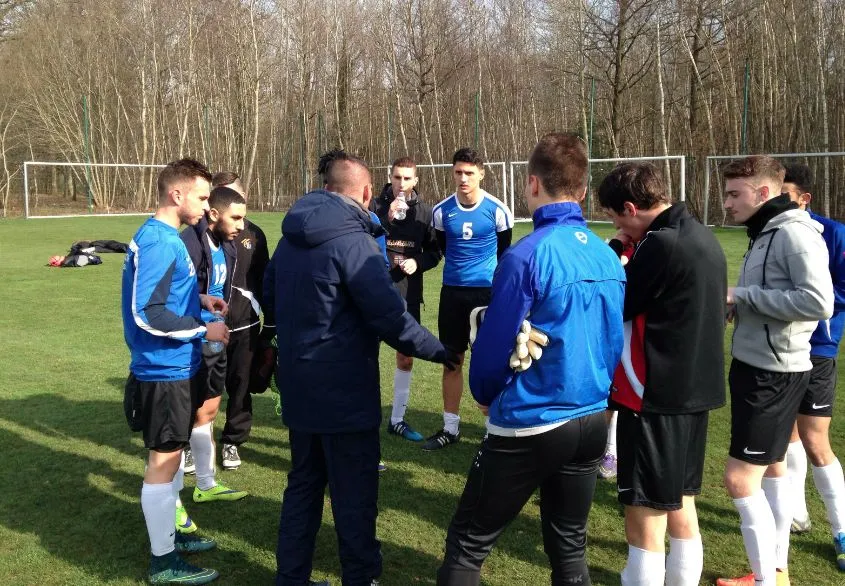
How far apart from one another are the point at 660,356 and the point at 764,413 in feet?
2.74

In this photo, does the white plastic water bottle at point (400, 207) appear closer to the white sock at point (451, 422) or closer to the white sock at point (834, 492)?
the white sock at point (451, 422)

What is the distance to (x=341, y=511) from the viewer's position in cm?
316

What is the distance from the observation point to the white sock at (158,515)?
3.45m

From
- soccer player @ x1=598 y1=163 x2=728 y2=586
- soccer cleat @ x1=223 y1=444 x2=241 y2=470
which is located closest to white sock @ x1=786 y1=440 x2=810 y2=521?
soccer player @ x1=598 y1=163 x2=728 y2=586

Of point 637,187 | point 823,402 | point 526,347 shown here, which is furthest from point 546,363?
point 823,402

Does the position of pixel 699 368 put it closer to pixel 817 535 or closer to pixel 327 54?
pixel 817 535

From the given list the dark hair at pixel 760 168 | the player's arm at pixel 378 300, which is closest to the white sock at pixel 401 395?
the player's arm at pixel 378 300

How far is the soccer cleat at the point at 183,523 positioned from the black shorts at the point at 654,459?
2.53 meters

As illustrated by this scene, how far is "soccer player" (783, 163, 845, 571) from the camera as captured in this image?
368 cm

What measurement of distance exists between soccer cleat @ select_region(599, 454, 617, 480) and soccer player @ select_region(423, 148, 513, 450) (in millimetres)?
1184

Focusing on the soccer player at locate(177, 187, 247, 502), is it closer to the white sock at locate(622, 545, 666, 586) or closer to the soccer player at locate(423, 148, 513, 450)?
the soccer player at locate(423, 148, 513, 450)

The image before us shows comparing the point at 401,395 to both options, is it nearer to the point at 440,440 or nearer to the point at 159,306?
the point at 440,440

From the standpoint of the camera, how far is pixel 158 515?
11.3 feet

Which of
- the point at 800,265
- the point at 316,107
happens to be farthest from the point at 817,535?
the point at 316,107
